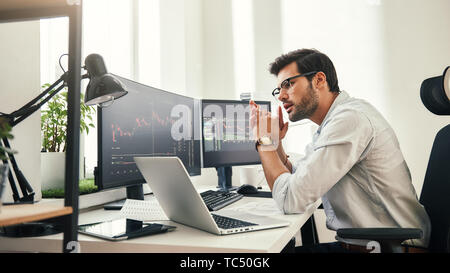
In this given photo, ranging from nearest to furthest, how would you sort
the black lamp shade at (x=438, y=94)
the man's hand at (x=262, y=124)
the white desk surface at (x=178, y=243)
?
the white desk surface at (x=178, y=243) → the black lamp shade at (x=438, y=94) → the man's hand at (x=262, y=124)

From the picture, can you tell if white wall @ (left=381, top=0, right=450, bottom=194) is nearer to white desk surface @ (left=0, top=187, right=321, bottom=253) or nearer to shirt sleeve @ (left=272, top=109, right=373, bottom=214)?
shirt sleeve @ (left=272, top=109, right=373, bottom=214)

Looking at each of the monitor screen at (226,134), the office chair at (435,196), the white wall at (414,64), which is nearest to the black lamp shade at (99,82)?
the office chair at (435,196)

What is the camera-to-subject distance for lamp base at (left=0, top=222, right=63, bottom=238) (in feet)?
2.79

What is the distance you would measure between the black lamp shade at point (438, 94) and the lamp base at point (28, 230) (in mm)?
1198

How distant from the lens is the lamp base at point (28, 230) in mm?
850

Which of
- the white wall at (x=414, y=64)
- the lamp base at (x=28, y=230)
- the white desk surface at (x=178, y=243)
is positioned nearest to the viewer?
the white desk surface at (x=178, y=243)

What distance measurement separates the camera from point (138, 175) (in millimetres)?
1246

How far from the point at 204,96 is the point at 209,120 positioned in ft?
2.90

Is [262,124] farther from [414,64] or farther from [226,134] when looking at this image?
[414,64]

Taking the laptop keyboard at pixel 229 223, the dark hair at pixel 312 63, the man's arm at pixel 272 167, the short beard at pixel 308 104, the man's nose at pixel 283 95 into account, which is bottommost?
the laptop keyboard at pixel 229 223

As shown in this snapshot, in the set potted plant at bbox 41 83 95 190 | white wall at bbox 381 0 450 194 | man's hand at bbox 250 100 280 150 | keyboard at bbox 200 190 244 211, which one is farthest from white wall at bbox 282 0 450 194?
potted plant at bbox 41 83 95 190

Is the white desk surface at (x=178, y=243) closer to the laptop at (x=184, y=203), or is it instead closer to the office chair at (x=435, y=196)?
the laptop at (x=184, y=203)
